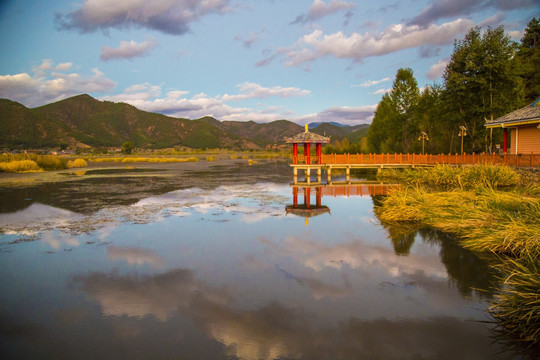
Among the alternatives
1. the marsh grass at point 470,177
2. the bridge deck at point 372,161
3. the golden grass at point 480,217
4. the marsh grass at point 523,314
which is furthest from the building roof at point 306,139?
the marsh grass at point 523,314

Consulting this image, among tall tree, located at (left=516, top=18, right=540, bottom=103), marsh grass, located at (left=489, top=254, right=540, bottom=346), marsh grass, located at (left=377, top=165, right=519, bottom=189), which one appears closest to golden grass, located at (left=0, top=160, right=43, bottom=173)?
marsh grass, located at (left=377, top=165, right=519, bottom=189)

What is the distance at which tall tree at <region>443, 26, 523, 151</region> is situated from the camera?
32375 millimetres

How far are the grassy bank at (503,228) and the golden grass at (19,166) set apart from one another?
106 ft

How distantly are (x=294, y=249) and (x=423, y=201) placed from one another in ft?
23.2

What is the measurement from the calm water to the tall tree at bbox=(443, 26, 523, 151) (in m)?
29.4

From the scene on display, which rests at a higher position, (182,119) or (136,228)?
(182,119)

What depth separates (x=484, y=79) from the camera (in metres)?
32.6

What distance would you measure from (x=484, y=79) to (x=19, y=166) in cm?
4455

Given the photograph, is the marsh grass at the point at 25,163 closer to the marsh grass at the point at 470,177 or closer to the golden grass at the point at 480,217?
the golden grass at the point at 480,217

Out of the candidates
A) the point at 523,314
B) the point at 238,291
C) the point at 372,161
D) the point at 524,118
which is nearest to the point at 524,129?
the point at 524,118

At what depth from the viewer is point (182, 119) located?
142250 mm

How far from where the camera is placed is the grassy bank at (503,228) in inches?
177

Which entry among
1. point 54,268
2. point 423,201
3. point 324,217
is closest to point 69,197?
point 54,268

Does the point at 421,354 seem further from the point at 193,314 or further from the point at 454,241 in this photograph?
the point at 454,241
